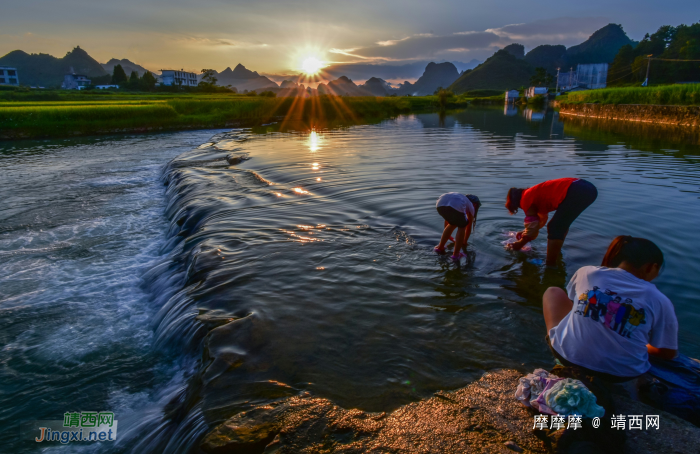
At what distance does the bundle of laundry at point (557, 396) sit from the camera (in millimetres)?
2945

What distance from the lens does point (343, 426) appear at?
10.5 feet

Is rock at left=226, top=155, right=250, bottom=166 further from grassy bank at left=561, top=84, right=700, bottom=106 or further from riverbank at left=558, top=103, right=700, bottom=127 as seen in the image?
grassy bank at left=561, top=84, right=700, bottom=106

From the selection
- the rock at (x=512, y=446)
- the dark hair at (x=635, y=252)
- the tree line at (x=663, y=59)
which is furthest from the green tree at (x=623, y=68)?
the rock at (x=512, y=446)

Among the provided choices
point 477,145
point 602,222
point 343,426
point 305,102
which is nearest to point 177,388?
point 343,426

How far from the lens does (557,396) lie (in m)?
3.05

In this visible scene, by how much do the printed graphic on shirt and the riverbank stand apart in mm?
33477

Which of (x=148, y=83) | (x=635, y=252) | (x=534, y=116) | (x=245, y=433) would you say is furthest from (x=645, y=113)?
(x=148, y=83)

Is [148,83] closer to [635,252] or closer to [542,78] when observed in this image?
[635,252]

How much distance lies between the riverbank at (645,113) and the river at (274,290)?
19.8 meters

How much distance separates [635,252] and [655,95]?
4029cm

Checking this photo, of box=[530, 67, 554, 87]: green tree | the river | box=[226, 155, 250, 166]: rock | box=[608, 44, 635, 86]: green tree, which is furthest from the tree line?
the river
